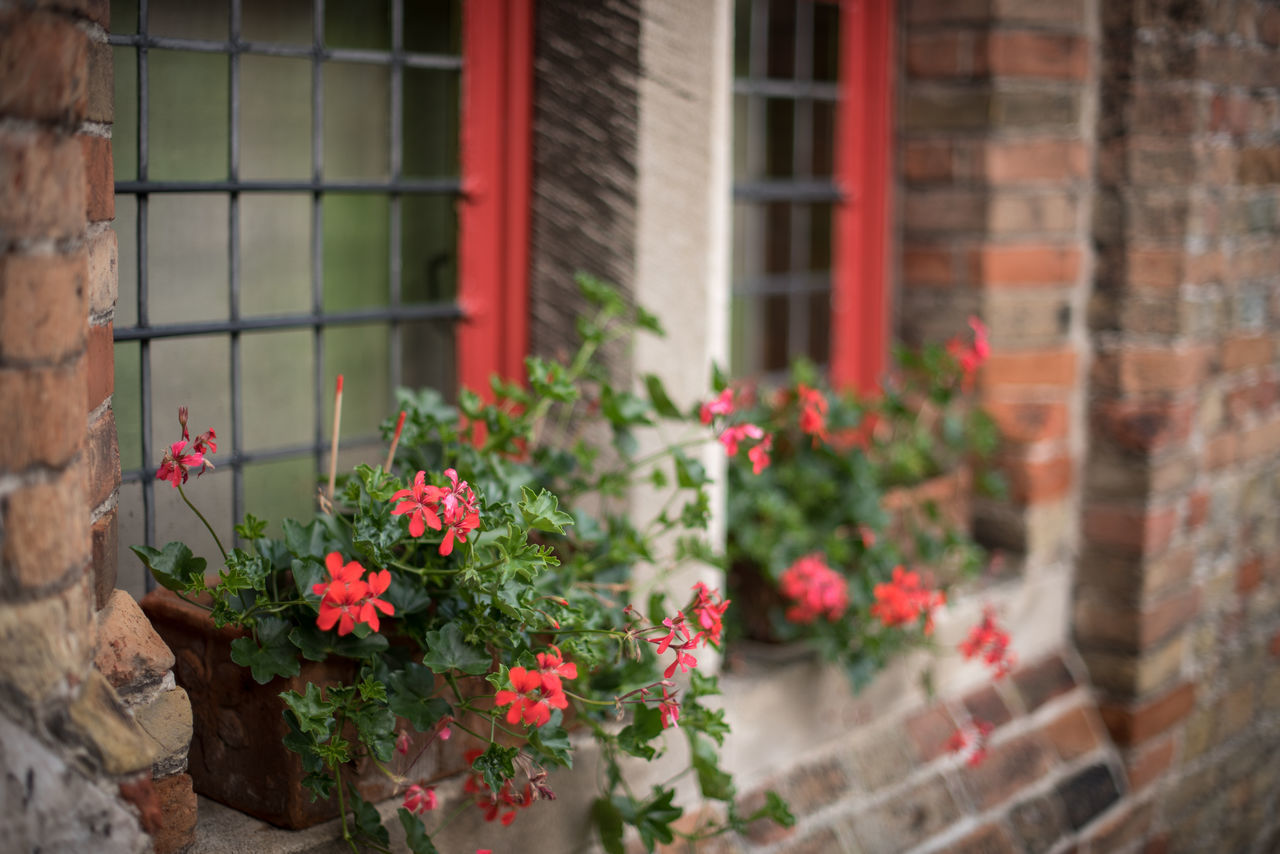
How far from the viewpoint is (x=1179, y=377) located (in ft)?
9.46

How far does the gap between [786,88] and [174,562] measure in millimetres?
1783

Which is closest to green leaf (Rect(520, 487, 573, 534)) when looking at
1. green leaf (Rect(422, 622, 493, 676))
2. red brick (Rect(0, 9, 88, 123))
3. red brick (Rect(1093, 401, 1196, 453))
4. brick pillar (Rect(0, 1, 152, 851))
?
green leaf (Rect(422, 622, 493, 676))

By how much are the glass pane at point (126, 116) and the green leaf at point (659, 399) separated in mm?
797

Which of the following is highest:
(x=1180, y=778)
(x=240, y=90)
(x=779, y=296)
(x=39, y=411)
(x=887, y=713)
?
(x=240, y=90)

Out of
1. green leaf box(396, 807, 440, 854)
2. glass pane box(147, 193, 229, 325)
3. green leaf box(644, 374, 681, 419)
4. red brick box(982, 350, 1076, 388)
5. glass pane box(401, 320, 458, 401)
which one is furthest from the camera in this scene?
red brick box(982, 350, 1076, 388)

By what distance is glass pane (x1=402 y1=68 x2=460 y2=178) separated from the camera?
2109 millimetres

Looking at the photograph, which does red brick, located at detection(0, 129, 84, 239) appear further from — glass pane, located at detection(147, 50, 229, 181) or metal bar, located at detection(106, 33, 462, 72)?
glass pane, located at detection(147, 50, 229, 181)

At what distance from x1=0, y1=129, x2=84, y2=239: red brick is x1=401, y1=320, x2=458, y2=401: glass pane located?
96 cm

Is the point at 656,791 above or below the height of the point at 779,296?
below

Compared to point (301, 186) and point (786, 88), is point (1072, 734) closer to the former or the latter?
point (786, 88)

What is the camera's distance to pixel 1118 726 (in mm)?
2963

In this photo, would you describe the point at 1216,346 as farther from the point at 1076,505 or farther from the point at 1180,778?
the point at 1180,778

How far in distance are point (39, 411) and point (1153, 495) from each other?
2439mm

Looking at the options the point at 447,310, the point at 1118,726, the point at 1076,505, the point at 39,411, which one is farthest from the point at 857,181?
the point at 39,411
